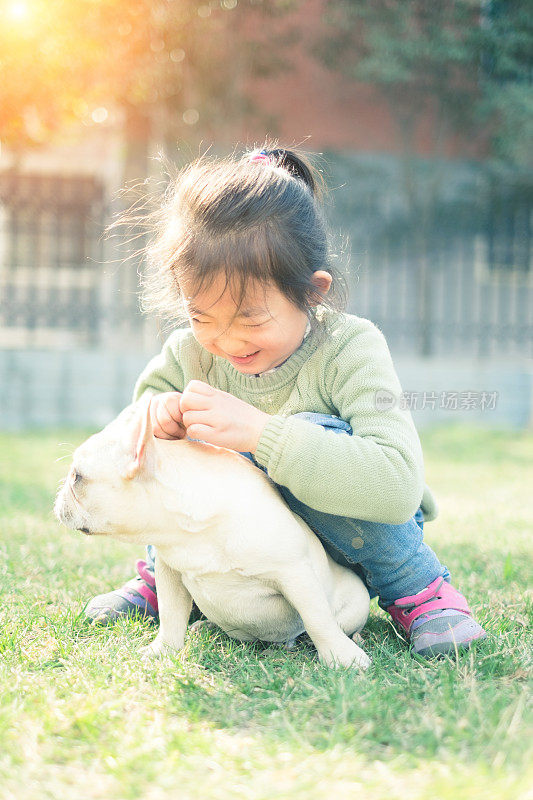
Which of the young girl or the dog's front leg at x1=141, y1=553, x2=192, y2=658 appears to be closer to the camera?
the young girl

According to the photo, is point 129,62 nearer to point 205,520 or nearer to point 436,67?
point 436,67

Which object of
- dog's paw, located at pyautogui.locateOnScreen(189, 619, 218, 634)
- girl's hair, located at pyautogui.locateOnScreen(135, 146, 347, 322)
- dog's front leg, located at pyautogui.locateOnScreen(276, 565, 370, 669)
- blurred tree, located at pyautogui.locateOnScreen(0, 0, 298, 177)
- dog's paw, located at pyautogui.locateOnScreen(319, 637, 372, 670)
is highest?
blurred tree, located at pyautogui.locateOnScreen(0, 0, 298, 177)

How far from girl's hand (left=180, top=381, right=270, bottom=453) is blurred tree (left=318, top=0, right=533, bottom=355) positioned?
329 inches

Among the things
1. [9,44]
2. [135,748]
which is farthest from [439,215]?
[135,748]

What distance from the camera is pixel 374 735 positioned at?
5.02 ft

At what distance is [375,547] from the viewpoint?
2143 mm

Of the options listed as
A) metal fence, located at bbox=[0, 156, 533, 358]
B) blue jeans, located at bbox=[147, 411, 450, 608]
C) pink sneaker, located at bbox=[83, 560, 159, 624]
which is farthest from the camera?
metal fence, located at bbox=[0, 156, 533, 358]

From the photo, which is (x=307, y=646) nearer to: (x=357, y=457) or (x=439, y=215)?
(x=357, y=457)

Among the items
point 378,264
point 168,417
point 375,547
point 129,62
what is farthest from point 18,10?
point 375,547

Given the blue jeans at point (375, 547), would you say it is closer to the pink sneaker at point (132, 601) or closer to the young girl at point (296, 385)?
the young girl at point (296, 385)

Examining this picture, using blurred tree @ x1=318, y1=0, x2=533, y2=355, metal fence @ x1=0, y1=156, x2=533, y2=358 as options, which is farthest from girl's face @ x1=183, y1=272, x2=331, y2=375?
blurred tree @ x1=318, y1=0, x2=533, y2=355

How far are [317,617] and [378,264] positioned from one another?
893cm

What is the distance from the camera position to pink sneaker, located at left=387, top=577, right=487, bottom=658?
6.62 ft

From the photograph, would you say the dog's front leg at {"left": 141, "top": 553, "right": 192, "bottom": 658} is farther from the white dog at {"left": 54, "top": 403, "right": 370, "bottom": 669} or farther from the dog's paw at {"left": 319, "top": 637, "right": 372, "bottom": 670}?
the dog's paw at {"left": 319, "top": 637, "right": 372, "bottom": 670}
